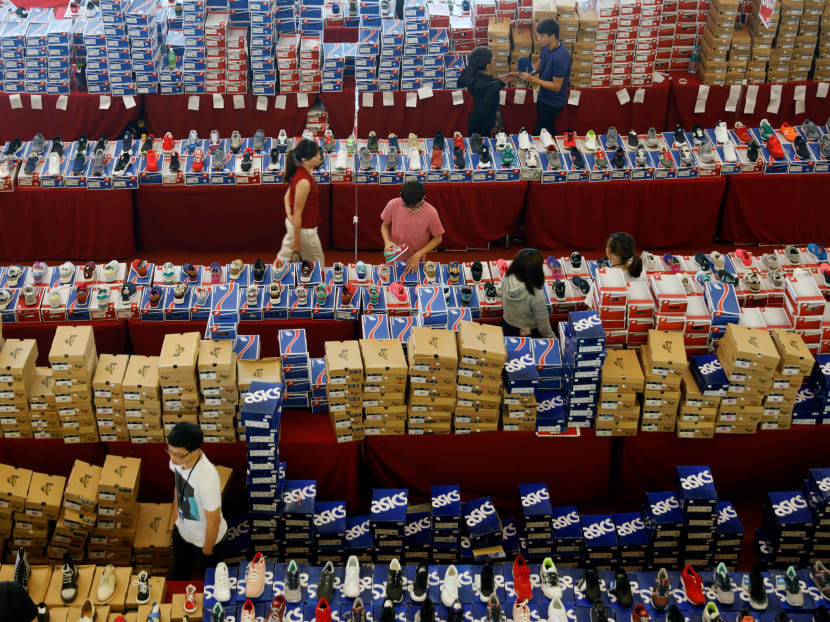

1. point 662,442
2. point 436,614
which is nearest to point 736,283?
point 662,442

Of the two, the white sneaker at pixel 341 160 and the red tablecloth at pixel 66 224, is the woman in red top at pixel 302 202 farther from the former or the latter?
the red tablecloth at pixel 66 224

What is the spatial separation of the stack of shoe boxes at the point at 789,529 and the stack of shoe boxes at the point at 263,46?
25.8 ft

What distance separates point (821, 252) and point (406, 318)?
3.92 meters

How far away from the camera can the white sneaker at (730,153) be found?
1083 cm

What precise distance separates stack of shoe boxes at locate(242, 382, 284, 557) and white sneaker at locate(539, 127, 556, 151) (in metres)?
5.21

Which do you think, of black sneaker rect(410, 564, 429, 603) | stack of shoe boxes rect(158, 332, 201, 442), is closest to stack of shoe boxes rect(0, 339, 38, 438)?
stack of shoe boxes rect(158, 332, 201, 442)

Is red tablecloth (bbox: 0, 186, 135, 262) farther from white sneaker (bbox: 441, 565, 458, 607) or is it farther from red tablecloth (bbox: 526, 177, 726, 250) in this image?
white sneaker (bbox: 441, 565, 458, 607)

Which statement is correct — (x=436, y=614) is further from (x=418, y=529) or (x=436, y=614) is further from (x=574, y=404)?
(x=574, y=404)

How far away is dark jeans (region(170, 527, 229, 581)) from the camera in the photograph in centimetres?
645

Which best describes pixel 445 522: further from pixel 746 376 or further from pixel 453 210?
pixel 453 210

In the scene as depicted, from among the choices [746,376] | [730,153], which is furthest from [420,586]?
[730,153]

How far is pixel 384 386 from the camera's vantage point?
7078 millimetres

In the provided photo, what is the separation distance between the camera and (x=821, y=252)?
29.0ft

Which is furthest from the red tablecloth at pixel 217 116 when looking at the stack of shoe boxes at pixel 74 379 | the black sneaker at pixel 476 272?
the stack of shoe boxes at pixel 74 379
